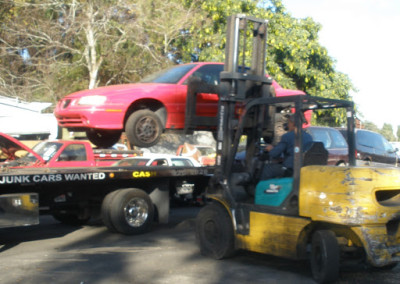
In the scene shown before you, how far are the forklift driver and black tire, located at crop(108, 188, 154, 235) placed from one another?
3512mm

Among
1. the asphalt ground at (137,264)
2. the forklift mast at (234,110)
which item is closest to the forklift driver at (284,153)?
the forklift mast at (234,110)

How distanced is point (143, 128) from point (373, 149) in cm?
808

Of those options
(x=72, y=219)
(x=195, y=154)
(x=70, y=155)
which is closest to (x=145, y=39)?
(x=195, y=154)

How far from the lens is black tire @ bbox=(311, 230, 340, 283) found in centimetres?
612

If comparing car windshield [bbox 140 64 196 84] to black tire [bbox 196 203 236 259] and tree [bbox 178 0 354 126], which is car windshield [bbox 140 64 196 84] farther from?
tree [bbox 178 0 354 126]

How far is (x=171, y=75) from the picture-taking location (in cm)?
941

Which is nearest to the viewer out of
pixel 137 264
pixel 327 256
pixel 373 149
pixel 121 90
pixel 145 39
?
pixel 327 256

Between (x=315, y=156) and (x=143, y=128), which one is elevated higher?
(x=143, y=128)

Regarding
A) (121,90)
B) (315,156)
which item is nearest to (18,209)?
(121,90)

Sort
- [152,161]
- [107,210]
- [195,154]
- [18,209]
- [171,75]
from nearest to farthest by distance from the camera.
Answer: [18,209], [171,75], [107,210], [152,161], [195,154]

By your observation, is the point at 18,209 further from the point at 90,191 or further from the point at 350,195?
the point at 350,195

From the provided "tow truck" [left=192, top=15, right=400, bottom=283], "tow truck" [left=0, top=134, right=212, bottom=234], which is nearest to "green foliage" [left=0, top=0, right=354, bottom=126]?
"tow truck" [left=0, top=134, right=212, bottom=234]

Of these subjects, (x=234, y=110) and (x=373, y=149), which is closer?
(x=234, y=110)

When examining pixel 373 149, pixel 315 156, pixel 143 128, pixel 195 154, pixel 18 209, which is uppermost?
pixel 143 128
